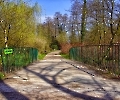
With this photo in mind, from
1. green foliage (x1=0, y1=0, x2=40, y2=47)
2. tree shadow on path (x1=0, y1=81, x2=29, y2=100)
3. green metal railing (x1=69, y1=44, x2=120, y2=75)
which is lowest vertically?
tree shadow on path (x1=0, y1=81, x2=29, y2=100)

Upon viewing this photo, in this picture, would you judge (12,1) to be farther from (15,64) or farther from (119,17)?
(15,64)

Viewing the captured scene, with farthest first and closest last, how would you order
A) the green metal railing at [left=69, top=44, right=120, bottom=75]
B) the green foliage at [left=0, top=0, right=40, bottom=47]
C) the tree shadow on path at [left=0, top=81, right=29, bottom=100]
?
the green foliage at [left=0, top=0, right=40, bottom=47]
the green metal railing at [left=69, top=44, right=120, bottom=75]
the tree shadow on path at [left=0, top=81, right=29, bottom=100]

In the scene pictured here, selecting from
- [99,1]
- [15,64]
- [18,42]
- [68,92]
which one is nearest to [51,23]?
[18,42]

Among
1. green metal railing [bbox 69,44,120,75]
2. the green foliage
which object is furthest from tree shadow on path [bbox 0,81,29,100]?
the green foliage

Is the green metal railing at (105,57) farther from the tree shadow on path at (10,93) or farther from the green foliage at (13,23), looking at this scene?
the green foliage at (13,23)

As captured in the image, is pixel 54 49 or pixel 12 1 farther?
pixel 54 49

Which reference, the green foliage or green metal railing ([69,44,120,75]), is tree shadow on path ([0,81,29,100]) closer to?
green metal railing ([69,44,120,75])

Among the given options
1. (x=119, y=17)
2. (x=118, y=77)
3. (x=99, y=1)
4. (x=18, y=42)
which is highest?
(x=99, y=1)

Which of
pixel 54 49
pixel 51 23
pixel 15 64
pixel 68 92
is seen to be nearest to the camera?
pixel 68 92

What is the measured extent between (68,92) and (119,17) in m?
12.2

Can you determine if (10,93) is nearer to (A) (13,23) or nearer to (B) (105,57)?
(B) (105,57)

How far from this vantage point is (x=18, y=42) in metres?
24.5

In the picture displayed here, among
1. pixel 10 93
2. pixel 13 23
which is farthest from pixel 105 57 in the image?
pixel 13 23

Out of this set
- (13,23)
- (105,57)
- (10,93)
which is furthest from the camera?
(13,23)
